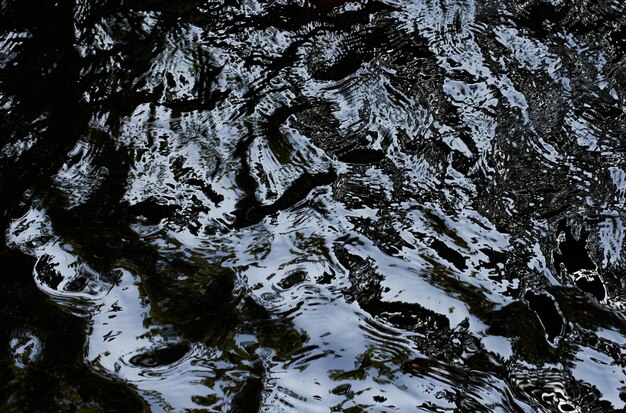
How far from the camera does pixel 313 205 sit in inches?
107

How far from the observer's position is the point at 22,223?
2623 mm

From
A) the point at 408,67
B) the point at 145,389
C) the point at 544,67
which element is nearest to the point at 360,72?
the point at 408,67

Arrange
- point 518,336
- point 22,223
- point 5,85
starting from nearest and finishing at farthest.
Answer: point 518,336, point 22,223, point 5,85

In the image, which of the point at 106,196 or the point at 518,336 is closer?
the point at 518,336

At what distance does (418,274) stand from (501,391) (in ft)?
1.72

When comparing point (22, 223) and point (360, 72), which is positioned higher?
point (360, 72)

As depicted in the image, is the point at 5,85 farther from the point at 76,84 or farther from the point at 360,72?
the point at 360,72

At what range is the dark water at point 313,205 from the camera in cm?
215

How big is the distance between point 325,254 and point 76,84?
151cm

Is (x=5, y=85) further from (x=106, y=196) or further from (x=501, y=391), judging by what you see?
(x=501, y=391)

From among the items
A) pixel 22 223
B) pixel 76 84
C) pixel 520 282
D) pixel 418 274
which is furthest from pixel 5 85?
pixel 520 282

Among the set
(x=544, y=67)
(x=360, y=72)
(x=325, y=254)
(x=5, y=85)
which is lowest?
(x=325, y=254)

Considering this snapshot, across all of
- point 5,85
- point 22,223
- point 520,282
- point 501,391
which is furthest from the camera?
point 5,85

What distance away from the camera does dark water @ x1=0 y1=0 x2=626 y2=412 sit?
2.15 metres
